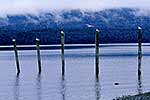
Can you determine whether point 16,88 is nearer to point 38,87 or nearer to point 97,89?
point 38,87

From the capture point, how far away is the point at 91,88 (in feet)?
173

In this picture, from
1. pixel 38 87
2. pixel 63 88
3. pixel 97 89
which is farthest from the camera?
pixel 38 87

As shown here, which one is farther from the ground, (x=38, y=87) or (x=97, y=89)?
(x=97, y=89)

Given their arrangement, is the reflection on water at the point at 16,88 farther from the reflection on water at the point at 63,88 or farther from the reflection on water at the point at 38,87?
the reflection on water at the point at 63,88

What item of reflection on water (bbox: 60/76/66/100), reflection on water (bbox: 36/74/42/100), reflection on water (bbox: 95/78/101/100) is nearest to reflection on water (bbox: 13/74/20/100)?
reflection on water (bbox: 36/74/42/100)

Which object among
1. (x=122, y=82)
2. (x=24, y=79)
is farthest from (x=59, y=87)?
(x=24, y=79)

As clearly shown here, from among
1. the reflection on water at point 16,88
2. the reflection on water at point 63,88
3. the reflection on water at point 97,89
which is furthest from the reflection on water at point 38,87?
the reflection on water at point 97,89

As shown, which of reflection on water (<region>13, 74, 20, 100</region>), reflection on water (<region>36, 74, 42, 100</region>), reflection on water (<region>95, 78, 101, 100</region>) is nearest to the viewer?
reflection on water (<region>95, 78, 101, 100</region>)

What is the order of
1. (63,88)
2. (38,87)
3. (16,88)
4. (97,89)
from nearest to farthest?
(97,89) → (63,88) → (16,88) → (38,87)

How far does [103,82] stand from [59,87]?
20.0 feet

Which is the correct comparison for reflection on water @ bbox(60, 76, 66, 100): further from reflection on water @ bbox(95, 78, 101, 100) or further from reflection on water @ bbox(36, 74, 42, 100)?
reflection on water @ bbox(95, 78, 101, 100)

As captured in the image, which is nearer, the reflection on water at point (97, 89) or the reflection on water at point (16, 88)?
the reflection on water at point (97, 89)

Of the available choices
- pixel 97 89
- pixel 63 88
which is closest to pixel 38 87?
pixel 63 88

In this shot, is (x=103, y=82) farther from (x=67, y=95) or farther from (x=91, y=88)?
(x=67, y=95)
